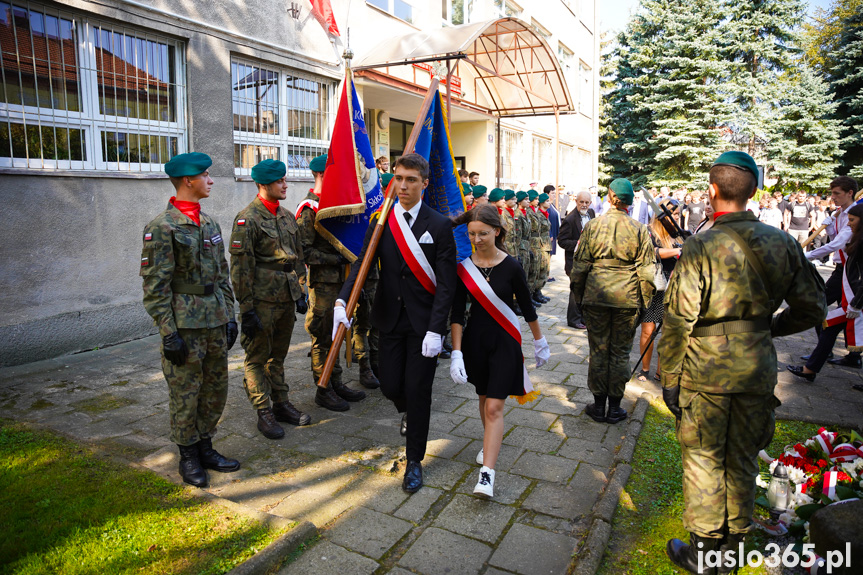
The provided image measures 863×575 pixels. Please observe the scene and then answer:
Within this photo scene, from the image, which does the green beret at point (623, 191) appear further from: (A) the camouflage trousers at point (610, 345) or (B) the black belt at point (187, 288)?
(B) the black belt at point (187, 288)

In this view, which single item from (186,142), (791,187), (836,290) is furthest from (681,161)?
(186,142)

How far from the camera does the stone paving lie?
333 centimetres

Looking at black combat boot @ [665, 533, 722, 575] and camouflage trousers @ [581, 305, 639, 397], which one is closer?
black combat boot @ [665, 533, 722, 575]

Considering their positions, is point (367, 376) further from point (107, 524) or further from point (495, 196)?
point (495, 196)

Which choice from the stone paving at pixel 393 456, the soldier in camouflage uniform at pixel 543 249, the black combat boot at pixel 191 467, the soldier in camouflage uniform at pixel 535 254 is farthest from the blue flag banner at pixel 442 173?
the soldier in camouflage uniform at pixel 543 249

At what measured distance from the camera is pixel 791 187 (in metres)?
29.2

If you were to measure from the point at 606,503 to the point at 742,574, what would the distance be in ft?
2.71

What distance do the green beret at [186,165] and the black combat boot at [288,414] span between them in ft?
6.85

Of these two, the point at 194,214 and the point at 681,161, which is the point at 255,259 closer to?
the point at 194,214

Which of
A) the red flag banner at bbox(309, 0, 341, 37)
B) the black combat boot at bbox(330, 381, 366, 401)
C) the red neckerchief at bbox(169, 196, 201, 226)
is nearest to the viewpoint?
the red neckerchief at bbox(169, 196, 201, 226)

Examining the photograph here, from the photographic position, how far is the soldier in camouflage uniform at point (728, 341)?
2922 mm

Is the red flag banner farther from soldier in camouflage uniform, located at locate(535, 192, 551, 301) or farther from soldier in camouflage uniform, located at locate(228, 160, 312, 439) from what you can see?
soldier in camouflage uniform, located at locate(228, 160, 312, 439)

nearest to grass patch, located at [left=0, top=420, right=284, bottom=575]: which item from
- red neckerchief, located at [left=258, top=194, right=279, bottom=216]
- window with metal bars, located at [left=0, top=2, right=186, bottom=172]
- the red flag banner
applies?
red neckerchief, located at [left=258, top=194, right=279, bottom=216]

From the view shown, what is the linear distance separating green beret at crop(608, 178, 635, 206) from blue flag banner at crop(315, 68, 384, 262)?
2298 millimetres
